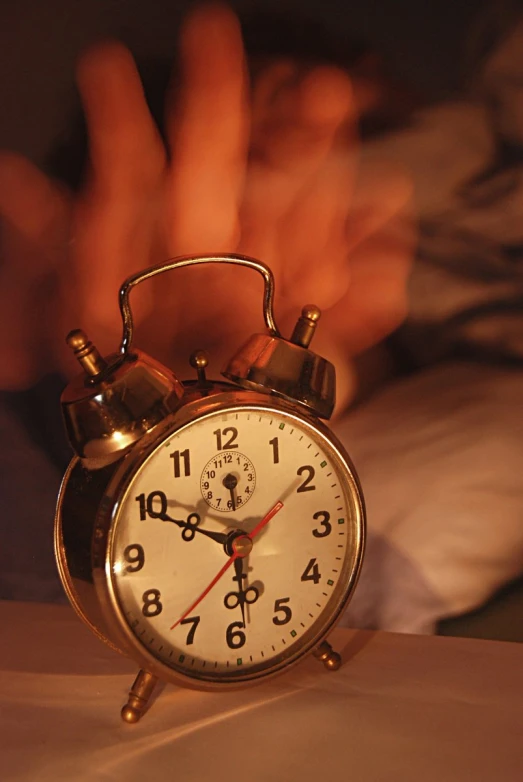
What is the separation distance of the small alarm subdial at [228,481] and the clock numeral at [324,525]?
0.10 m

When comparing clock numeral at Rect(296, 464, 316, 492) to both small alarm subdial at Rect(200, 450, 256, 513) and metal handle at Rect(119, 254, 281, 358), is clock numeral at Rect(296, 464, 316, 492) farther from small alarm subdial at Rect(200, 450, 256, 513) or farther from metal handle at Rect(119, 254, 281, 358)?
metal handle at Rect(119, 254, 281, 358)

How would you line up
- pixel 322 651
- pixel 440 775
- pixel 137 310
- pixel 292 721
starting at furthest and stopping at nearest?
pixel 137 310
pixel 322 651
pixel 292 721
pixel 440 775

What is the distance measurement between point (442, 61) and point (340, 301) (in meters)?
0.35

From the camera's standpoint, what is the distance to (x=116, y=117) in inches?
45.7

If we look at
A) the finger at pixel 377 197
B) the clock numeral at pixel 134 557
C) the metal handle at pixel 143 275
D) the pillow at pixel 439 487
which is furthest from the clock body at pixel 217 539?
the finger at pixel 377 197

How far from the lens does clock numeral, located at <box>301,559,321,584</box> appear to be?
3.35 ft

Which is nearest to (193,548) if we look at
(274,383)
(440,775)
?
→ (274,383)

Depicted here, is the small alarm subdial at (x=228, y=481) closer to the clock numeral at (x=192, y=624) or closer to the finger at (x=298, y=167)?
the clock numeral at (x=192, y=624)

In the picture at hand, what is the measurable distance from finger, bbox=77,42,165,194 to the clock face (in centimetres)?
43

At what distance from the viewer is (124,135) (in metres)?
1.16

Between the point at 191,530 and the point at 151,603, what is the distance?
Result: 9cm

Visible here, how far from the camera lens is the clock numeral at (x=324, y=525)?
3.36 ft

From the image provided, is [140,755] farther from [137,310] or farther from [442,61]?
[442,61]

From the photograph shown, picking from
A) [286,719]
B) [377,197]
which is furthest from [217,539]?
[377,197]
